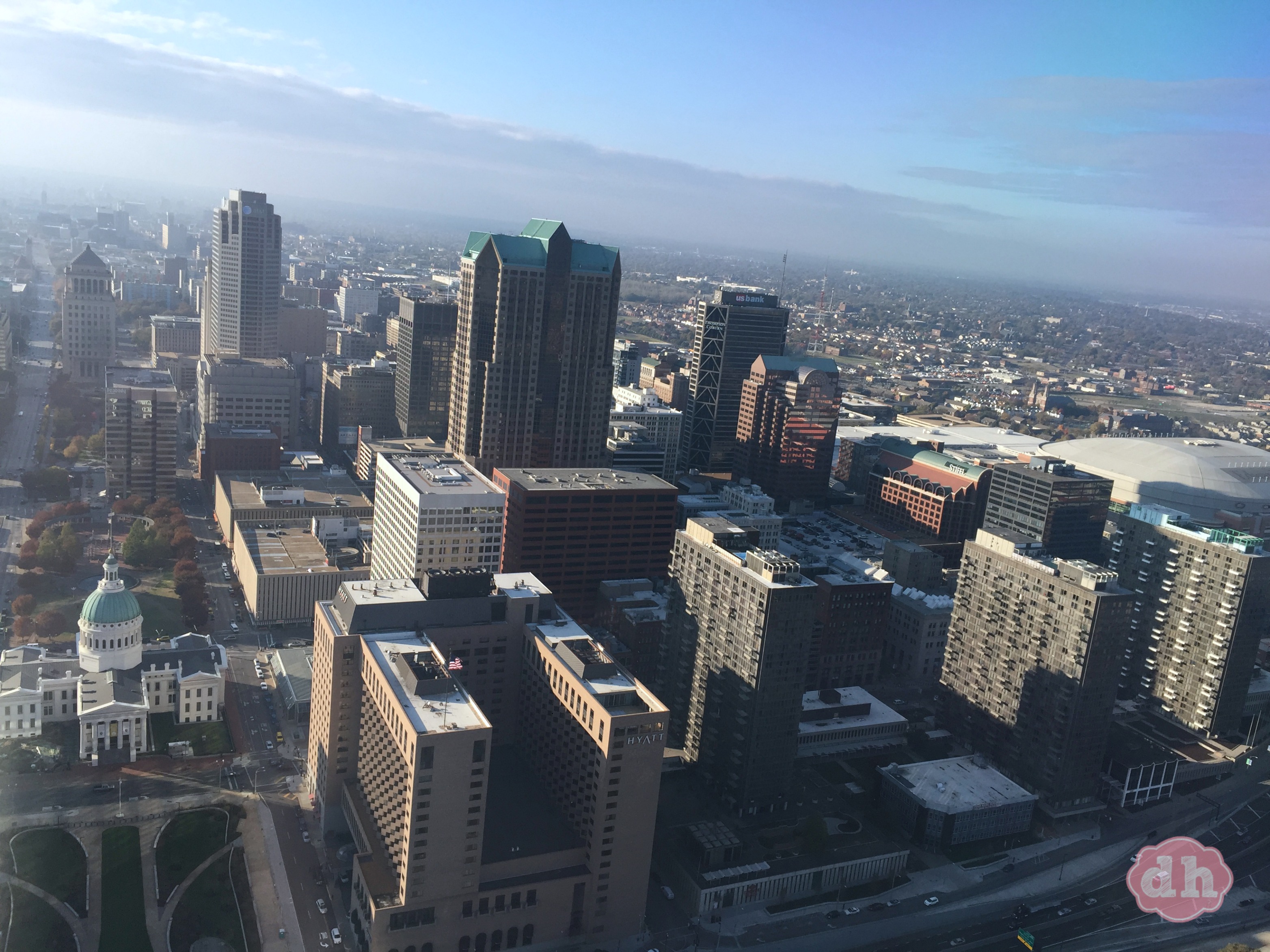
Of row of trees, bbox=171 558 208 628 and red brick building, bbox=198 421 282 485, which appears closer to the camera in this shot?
row of trees, bbox=171 558 208 628

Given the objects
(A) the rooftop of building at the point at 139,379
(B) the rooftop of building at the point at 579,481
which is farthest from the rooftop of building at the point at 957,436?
(A) the rooftop of building at the point at 139,379

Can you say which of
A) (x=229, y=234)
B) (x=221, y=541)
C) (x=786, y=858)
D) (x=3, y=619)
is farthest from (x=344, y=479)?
(x=786, y=858)

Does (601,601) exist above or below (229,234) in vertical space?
below

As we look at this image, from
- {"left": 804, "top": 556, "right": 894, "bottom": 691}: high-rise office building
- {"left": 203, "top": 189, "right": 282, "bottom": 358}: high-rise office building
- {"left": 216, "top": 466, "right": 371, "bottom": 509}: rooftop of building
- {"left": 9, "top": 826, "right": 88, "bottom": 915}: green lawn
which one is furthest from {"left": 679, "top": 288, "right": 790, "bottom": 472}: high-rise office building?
{"left": 9, "top": 826, "right": 88, "bottom": 915}: green lawn

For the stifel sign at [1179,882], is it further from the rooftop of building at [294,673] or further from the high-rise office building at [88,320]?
the high-rise office building at [88,320]

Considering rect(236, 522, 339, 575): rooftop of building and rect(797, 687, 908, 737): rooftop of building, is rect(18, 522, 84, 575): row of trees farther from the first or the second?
rect(797, 687, 908, 737): rooftop of building

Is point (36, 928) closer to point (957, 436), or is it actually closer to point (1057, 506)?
point (1057, 506)

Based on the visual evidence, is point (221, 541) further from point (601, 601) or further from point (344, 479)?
point (601, 601)
